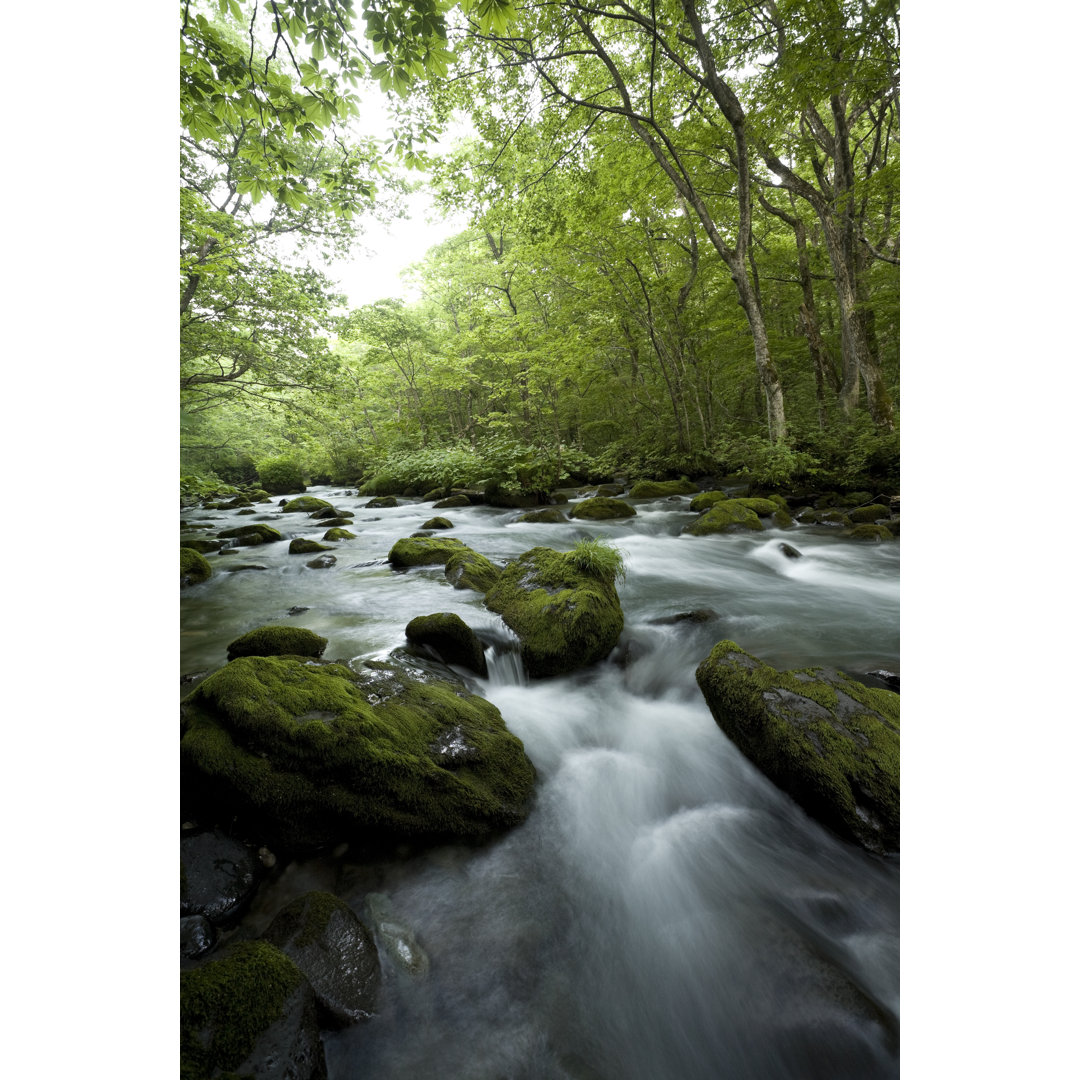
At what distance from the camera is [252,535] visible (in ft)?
28.7

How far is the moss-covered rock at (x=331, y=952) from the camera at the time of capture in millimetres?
1562

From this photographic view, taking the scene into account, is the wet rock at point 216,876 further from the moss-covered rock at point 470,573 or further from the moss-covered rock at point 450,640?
the moss-covered rock at point 470,573

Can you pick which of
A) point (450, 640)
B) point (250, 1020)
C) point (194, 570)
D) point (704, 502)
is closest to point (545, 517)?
point (704, 502)

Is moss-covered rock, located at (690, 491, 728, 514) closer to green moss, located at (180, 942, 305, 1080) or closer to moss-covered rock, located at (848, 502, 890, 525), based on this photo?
moss-covered rock, located at (848, 502, 890, 525)

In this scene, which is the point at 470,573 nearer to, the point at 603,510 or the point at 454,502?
the point at 603,510

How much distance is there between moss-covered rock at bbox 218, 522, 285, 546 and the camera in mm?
8625

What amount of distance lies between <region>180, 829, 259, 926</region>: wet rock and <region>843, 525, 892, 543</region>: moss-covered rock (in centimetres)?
819

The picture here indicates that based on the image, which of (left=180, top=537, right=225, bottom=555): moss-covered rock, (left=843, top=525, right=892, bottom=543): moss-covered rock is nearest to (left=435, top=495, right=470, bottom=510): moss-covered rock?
(left=180, top=537, right=225, bottom=555): moss-covered rock

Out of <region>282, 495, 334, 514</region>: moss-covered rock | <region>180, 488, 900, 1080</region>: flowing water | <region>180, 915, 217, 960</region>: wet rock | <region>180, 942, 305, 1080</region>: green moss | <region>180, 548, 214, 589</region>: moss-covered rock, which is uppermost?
<region>282, 495, 334, 514</region>: moss-covered rock

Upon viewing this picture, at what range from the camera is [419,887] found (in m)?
2.04

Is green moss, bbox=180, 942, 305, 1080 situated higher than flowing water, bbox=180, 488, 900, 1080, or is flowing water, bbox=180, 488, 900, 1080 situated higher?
green moss, bbox=180, 942, 305, 1080

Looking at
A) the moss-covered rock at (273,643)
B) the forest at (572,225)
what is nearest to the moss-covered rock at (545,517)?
the forest at (572,225)

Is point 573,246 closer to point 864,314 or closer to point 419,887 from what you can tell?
point 864,314

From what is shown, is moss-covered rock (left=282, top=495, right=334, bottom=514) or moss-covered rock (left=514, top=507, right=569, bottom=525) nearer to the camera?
moss-covered rock (left=514, top=507, right=569, bottom=525)
